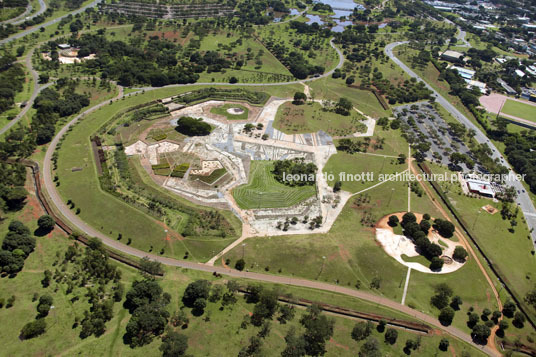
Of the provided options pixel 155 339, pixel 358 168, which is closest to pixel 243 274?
pixel 155 339

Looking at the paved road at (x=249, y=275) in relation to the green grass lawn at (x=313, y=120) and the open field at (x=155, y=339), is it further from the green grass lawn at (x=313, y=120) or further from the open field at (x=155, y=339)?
the green grass lawn at (x=313, y=120)

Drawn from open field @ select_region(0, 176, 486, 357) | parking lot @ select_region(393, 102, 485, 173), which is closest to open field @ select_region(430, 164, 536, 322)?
parking lot @ select_region(393, 102, 485, 173)

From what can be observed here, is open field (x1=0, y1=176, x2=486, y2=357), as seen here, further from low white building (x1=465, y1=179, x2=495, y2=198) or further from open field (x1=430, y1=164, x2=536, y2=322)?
low white building (x1=465, y1=179, x2=495, y2=198)

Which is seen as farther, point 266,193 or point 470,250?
point 266,193

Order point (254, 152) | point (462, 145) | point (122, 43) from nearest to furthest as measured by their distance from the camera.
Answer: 1. point (254, 152)
2. point (462, 145)
3. point (122, 43)

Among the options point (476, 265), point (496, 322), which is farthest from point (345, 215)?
point (496, 322)

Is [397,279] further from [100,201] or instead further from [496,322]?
[100,201]

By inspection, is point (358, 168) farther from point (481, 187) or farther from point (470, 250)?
point (470, 250)

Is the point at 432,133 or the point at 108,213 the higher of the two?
the point at 108,213
